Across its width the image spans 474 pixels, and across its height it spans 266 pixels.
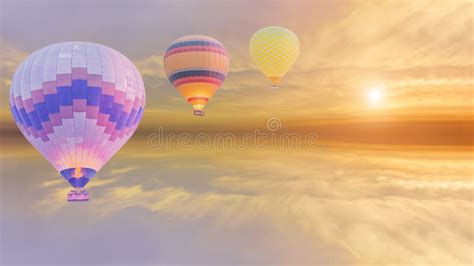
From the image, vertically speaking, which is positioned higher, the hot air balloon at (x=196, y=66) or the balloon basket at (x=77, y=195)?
the hot air balloon at (x=196, y=66)

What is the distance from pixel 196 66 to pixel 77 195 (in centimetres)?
1179

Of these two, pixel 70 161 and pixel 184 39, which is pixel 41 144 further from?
pixel 184 39

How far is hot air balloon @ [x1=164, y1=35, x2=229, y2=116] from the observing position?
105 ft

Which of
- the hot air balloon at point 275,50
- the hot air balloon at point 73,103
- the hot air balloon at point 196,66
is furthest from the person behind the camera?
the hot air balloon at point 275,50

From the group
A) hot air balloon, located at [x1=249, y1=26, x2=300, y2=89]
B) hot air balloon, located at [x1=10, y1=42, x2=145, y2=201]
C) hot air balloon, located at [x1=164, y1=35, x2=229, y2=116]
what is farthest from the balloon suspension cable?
hot air balloon, located at [x1=249, y1=26, x2=300, y2=89]

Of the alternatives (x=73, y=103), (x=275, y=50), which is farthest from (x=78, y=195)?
(x=275, y=50)

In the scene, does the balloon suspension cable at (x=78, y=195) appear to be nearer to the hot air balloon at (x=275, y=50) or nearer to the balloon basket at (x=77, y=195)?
the balloon basket at (x=77, y=195)

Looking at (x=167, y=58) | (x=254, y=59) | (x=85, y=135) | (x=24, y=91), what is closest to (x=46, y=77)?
(x=24, y=91)

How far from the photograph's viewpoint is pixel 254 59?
34844mm

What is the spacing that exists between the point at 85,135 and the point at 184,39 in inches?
433

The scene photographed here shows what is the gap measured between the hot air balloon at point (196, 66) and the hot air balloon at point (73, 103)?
24.6 feet

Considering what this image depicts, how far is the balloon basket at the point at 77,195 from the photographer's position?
2434 centimetres

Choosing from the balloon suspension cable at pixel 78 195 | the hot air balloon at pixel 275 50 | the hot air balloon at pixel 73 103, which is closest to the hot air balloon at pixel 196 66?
the hot air balloon at pixel 275 50

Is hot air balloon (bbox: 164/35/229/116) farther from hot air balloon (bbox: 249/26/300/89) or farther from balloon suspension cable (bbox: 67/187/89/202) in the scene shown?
balloon suspension cable (bbox: 67/187/89/202)
